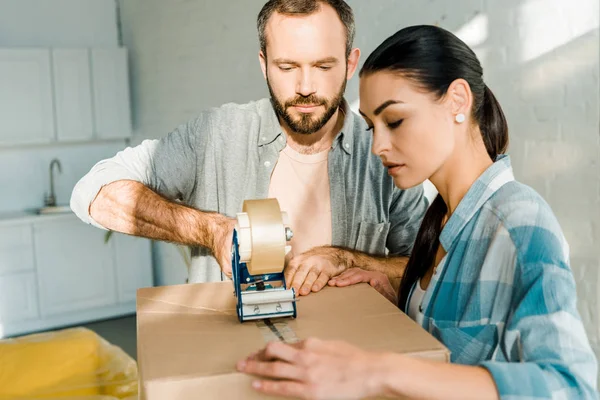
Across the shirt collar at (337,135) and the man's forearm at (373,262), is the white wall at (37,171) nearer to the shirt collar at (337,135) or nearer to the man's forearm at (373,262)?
the shirt collar at (337,135)

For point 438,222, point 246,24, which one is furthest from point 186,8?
point 438,222

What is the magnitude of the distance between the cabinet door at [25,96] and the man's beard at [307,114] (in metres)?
4.05

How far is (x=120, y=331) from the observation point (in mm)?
5238

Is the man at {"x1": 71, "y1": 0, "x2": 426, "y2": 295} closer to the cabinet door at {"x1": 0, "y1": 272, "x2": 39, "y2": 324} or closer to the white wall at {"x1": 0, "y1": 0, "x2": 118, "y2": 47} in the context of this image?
the cabinet door at {"x1": 0, "y1": 272, "x2": 39, "y2": 324}

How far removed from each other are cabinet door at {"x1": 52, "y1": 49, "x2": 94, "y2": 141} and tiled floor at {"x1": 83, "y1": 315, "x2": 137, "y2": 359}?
61.9 inches

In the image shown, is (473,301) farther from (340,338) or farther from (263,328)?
(263,328)

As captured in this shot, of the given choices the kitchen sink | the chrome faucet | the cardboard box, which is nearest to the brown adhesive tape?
the cardboard box

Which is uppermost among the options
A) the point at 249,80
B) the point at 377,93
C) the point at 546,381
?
the point at 249,80

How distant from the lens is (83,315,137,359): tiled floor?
4.86 metres

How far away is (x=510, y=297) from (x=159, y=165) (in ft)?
4.33

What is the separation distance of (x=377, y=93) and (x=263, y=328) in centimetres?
49

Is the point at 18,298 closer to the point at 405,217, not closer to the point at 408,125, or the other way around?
the point at 405,217

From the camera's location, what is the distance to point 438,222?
4.57 ft

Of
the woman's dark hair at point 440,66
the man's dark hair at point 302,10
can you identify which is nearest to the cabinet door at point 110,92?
the man's dark hair at point 302,10
